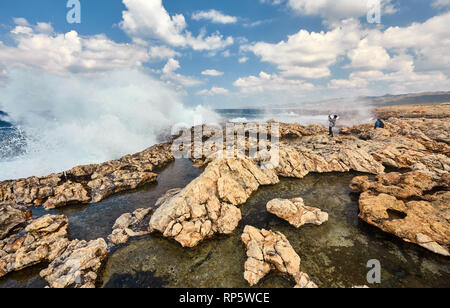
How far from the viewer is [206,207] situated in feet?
31.2

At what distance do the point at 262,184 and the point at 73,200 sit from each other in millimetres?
13487

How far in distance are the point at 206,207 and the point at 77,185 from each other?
10467mm

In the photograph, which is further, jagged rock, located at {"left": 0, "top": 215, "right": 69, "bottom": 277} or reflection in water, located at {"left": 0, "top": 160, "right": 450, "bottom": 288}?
jagged rock, located at {"left": 0, "top": 215, "right": 69, "bottom": 277}

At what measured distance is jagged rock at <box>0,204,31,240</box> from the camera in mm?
9086

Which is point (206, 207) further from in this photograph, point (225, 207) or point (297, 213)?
point (297, 213)

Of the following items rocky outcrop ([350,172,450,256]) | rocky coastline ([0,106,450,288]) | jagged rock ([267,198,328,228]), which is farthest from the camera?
jagged rock ([267,198,328,228])

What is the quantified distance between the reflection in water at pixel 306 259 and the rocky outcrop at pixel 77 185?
675cm

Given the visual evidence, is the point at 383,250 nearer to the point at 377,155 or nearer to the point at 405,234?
the point at 405,234

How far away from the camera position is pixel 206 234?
8.38 metres

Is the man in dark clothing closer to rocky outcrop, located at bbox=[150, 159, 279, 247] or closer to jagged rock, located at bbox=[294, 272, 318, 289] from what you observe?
rocky outcrop, located at bbox=[150, 159, 279, 247]

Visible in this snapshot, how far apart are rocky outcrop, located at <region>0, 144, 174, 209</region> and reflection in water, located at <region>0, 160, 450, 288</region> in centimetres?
221

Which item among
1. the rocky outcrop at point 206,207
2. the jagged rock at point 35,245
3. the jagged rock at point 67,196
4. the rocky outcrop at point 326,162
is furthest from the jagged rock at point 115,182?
the rocky outcrop at point 326,162

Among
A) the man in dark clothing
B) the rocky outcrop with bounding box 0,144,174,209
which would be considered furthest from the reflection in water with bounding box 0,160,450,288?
the man in dark clothing
